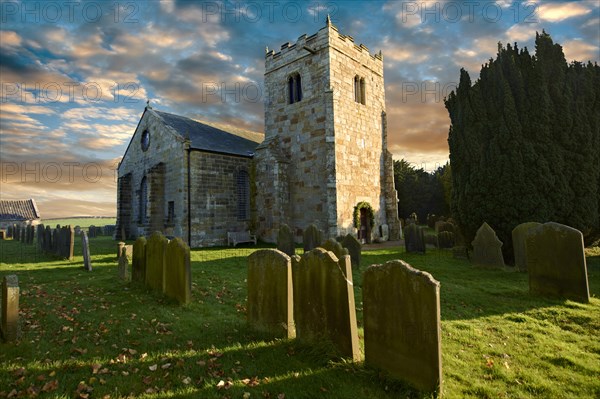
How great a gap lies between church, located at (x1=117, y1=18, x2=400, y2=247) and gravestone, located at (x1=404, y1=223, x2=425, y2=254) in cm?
428

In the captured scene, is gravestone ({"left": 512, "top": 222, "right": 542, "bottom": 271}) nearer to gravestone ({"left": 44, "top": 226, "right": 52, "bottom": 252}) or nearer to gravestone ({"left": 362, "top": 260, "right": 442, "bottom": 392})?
gravestone ({"left": 362, "top": 260, "right": 442, "bottom": 392})

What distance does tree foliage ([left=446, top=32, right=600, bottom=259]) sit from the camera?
35.3 feet

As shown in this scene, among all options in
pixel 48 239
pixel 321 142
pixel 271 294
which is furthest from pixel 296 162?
pixel 271 294

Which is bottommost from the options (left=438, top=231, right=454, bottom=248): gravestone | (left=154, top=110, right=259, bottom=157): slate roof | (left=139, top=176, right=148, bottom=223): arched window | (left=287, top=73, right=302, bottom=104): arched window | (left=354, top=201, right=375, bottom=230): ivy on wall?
(left=438, top=231, right=454, bottom=248): gravestone

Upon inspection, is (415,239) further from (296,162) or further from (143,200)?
(143,200)

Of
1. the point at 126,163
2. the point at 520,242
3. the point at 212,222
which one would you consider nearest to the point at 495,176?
the point at 520,242

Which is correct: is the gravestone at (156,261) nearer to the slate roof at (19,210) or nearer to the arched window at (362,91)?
the arched window at (362,91)

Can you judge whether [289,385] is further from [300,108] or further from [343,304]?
[300,108]

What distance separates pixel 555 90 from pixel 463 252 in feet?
22.6

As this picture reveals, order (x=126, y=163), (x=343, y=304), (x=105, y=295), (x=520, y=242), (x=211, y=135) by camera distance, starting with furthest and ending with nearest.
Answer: (x=126, y=163) → (x=211, y=135) → (x=520, y=242) → (x=105, y=295) → (x=343, y=304)

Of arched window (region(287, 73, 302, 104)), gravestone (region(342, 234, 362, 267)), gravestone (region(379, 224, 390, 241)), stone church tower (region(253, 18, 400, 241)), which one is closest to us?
gravestone (region(342, 234, 362, 267))

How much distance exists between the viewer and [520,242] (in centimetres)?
932

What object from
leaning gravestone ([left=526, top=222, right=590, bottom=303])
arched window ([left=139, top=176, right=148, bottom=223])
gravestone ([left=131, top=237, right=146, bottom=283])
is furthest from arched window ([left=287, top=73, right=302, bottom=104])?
leaning gravestone ([left=526, top=222, right=590, bottom=303])

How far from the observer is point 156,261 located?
7605 mm
